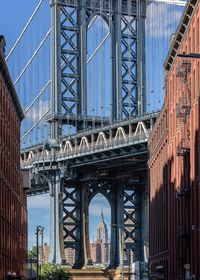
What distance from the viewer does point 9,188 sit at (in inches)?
3794

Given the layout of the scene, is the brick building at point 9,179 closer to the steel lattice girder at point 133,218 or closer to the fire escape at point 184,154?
the fire escape at point 184,154

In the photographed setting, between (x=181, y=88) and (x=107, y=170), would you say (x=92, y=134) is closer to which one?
(x=107, y=170)

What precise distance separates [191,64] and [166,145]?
65.1 feet

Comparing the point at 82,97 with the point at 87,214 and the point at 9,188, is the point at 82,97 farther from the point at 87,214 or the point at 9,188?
the point at 9,188

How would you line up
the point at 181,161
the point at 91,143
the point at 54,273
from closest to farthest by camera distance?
the point at 181,161 → the point at 54,273 → the point at 91,143

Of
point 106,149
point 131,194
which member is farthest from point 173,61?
point 131,194

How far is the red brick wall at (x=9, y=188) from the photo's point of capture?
87938 mm

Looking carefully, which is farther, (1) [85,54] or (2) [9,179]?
(1) [85,54]

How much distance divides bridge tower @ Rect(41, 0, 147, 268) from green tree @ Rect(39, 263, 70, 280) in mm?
1647

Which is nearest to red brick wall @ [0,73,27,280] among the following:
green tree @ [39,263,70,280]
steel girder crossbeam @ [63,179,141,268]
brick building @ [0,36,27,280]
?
brick building @ [0,36,27,280]

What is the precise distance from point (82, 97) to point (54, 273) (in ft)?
80.0

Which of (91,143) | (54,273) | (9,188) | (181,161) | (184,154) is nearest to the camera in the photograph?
(184,154)

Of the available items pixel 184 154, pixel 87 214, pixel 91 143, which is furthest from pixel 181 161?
pixel 87 214

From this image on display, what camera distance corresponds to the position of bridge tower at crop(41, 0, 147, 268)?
458ft
